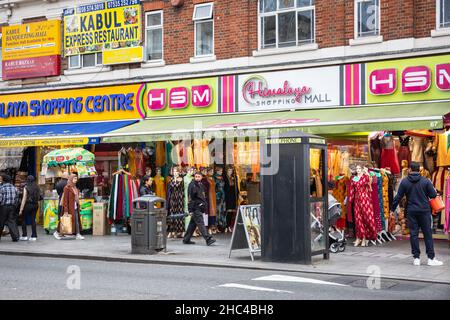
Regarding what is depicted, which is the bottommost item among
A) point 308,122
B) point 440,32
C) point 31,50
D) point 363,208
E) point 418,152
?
point 363,208

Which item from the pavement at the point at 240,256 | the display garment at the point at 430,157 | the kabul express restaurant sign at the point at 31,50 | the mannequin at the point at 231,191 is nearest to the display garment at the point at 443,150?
the display garment at the point at 430,157

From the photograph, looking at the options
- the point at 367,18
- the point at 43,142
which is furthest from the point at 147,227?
the point at 43,142

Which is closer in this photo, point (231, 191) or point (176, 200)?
point (176, 200)

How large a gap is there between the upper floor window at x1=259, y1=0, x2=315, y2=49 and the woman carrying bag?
21.3 feet

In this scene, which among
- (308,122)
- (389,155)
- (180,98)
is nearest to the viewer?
(308,122)

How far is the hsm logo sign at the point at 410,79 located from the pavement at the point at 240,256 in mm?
3645

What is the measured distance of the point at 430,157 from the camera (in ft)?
53.5

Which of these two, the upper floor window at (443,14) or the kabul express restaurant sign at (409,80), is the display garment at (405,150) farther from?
the upper floor window at (443,14)

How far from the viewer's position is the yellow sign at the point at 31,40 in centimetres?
2294

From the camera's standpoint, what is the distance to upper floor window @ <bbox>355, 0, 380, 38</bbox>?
1745 centimetres

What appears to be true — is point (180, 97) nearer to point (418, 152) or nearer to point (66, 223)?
point (66, 223)

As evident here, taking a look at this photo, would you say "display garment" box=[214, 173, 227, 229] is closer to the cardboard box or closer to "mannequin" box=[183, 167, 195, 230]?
"mannequin" box=[183, 167, 195, 230]

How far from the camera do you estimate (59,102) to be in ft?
74.5

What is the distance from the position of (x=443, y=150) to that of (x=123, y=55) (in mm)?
10506
